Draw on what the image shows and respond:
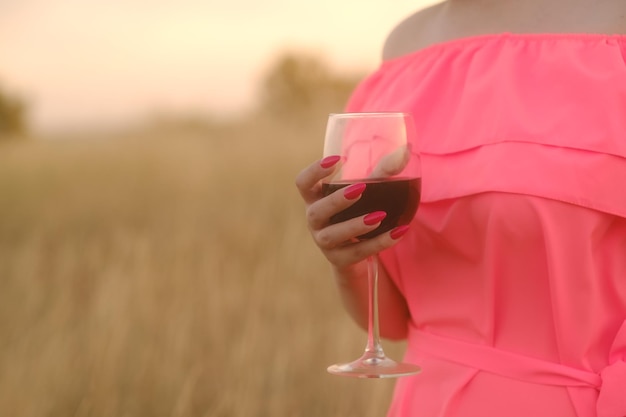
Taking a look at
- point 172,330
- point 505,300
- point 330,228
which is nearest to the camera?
point 330,228

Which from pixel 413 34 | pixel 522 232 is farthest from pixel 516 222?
pixel 413 34

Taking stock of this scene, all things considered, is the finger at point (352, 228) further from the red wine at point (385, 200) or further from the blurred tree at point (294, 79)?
the blurred tree at point (294, 79)

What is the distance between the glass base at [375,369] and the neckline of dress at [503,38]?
0.64m

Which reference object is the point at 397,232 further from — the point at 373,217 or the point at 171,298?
the point at 171,298

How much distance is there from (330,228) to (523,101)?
1.41 feet

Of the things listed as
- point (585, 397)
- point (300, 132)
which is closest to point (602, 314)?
point (585, 397)

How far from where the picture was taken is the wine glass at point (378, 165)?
1392mm

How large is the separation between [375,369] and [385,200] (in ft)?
1.03

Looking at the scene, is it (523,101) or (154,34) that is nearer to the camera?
(523,101)

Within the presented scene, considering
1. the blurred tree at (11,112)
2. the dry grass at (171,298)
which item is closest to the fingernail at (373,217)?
the dry grass at (171,298)

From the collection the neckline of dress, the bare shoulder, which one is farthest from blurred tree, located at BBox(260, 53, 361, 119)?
the neckline of dress

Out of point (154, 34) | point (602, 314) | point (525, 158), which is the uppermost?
point (154, 34)

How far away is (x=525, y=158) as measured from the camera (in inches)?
56.9

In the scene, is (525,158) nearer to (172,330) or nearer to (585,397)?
(585,397)
